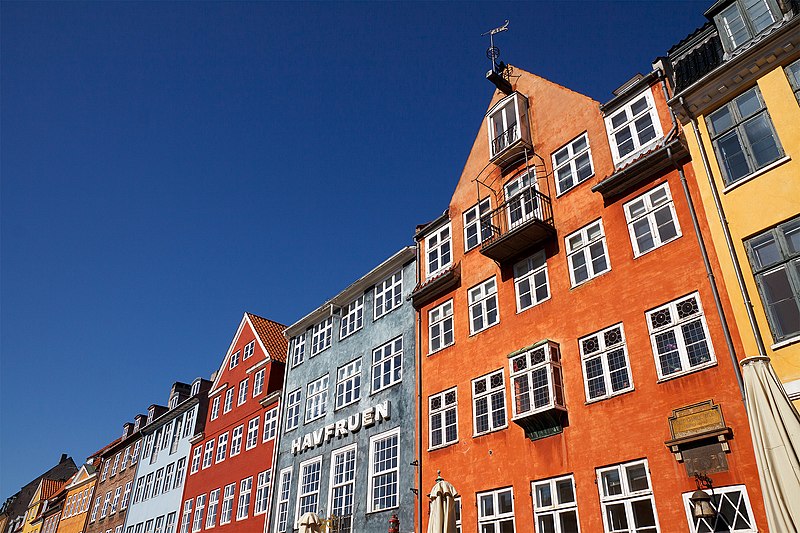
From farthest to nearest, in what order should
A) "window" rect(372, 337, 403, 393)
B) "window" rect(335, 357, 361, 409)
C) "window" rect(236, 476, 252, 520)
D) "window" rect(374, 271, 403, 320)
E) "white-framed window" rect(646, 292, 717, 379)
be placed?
"window" rect(236, 476, 252, 520) < "window" rect(335, 357, 361, 409) < "window" rect(374, 271, 403, 320) < "window" rect(372, 337, 403, 393) < "white-framed window" rect(646, 292, 717, 379)

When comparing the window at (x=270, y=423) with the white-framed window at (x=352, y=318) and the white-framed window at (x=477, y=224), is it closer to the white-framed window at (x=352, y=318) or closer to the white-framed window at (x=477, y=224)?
the white-framed window at (x=352, y=318)

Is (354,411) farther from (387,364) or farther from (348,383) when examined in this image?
(387,364)

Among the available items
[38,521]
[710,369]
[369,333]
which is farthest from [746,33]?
[38,521]

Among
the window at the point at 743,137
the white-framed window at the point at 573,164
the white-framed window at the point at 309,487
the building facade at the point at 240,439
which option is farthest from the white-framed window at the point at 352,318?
the window at the point at 743,137

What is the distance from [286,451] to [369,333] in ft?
25.0

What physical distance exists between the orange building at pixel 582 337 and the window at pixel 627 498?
1.4 inches

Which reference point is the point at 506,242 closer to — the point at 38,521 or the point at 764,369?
the point at 764,369

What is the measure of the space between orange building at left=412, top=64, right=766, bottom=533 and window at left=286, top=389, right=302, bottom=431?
1052 cm

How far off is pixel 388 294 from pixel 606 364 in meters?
13.3

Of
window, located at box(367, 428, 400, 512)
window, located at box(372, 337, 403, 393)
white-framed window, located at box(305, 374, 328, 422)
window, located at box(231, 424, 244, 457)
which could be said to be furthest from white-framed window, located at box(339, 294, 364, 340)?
window, located at box(231, 424, 244, 457)

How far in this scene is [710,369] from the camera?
15.0 m

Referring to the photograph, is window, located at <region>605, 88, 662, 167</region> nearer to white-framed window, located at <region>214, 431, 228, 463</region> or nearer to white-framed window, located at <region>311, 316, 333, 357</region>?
white-framed window, located at <region>311, 316, 333, 357</region>

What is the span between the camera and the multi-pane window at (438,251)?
26.1m

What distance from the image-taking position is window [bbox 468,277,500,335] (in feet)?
72.6
